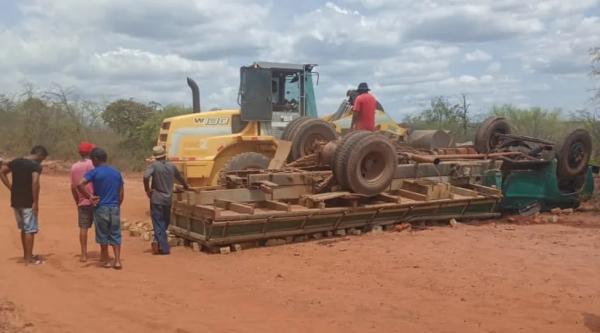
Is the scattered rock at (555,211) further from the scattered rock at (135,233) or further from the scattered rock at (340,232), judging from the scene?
the scattered rock at (135,233)

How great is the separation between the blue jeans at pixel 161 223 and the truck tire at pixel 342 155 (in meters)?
2.73

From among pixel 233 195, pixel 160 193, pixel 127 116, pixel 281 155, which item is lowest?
pixel 233 195

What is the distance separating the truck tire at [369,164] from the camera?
10961 millimetres

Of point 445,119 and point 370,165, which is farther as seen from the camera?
point 445,119

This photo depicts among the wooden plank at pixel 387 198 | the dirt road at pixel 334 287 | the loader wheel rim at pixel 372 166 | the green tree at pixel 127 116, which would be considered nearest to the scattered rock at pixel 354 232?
the dirt road at pixel 334 287

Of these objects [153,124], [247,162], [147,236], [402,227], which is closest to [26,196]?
[147,236]

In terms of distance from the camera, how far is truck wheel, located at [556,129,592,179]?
13.6 metres

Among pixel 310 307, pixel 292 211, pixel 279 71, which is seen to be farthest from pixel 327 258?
pixel 279 71

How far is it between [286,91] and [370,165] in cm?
369

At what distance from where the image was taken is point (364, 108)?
1277cm

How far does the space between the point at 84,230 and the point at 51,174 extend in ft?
61.7

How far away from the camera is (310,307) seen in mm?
6984

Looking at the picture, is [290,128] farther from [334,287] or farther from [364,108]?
[334,287]

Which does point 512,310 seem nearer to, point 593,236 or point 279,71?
point 593,236
